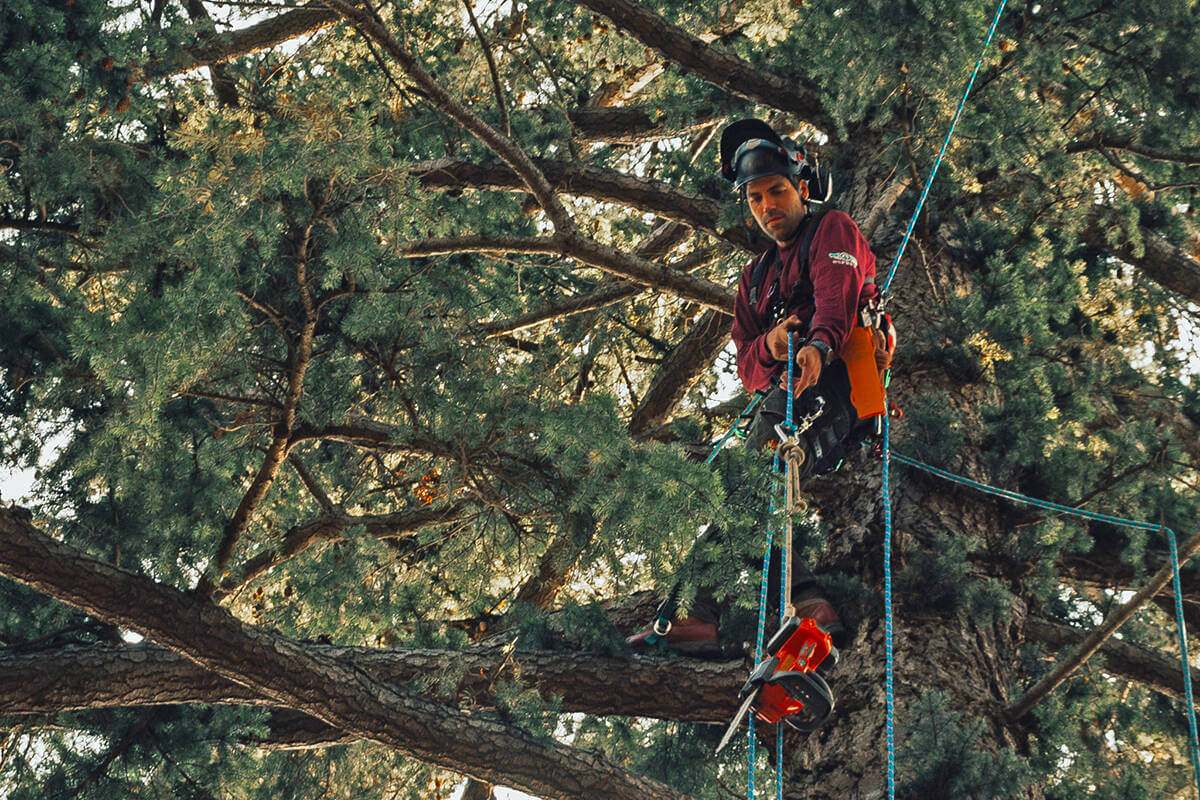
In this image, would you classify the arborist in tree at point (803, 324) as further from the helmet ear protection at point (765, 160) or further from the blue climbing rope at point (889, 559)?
the blue climbing rope at point (889, 559)

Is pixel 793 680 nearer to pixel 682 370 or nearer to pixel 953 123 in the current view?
pixel 953 123

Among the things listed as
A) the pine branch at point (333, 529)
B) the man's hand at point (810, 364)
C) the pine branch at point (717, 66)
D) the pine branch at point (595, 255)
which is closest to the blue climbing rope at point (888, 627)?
the man's hand at point (810, 364)

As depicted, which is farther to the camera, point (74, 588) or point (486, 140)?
point (486, 140)

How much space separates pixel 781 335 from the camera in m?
4.16

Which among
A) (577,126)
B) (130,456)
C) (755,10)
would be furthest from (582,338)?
(130,456)

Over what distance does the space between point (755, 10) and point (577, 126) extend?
122cm

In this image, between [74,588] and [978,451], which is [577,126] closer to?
[978,451]

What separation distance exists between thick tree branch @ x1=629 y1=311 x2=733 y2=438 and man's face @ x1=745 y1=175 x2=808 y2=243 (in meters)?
2.50

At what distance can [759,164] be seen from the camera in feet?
14.3

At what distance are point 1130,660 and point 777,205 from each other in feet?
8.03

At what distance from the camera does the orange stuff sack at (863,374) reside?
4.03m

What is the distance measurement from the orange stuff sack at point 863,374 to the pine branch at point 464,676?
1.17m

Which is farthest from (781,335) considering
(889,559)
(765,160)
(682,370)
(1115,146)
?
(682,370)

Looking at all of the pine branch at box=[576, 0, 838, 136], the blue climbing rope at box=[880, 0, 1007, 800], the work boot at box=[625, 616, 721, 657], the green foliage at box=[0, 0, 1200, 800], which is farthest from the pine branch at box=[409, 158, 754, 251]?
the work boot at box=[625, 616, 721, 657]
